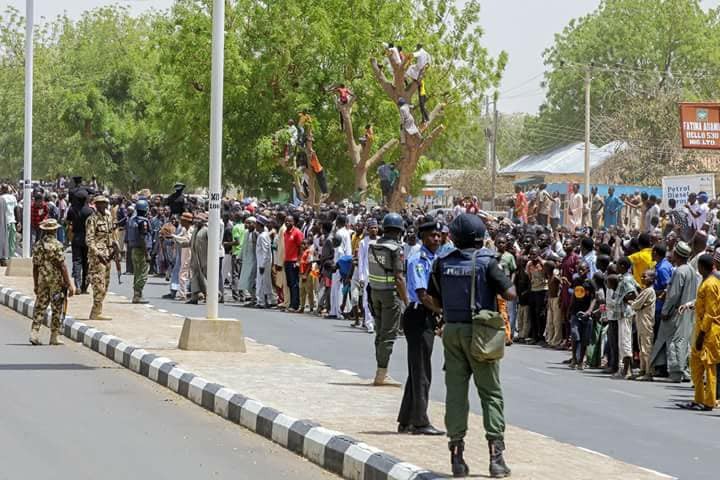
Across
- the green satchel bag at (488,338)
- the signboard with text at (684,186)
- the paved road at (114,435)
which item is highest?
the signboard with text at (684,186)

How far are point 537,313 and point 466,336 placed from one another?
42.6ft

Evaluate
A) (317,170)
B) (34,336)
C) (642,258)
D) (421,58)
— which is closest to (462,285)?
(34,336)

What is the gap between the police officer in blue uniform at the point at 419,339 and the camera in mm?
10906

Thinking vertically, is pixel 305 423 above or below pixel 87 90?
below

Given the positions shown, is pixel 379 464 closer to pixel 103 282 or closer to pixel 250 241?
pixel 103 282

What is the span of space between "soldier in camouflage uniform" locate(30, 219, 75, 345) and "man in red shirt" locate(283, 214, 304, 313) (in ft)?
27.9

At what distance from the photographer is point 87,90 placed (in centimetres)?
6619

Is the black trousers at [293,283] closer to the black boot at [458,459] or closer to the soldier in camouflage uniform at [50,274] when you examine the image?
the soldier in camouflage uniform at [50,274]

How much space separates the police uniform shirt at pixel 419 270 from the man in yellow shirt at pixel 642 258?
7785 millimetres

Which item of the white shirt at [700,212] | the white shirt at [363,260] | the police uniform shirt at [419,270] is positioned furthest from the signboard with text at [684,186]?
the police uniform shirt at [419,270]

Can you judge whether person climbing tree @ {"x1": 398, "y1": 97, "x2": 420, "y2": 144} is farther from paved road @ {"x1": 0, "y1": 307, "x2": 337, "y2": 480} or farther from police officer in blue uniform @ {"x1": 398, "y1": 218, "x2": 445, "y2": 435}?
police officer in blue uniform @ {"x1": 398, "y1": 218, "x2": 445, "y2": 435}

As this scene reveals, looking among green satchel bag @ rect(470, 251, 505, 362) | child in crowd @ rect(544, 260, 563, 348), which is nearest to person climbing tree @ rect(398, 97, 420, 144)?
child in crowd @ rect(544, 260, 563, 348)

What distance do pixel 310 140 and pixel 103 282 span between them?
19624 mm

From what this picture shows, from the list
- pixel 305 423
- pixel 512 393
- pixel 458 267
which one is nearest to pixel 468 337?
pixel 458 267
